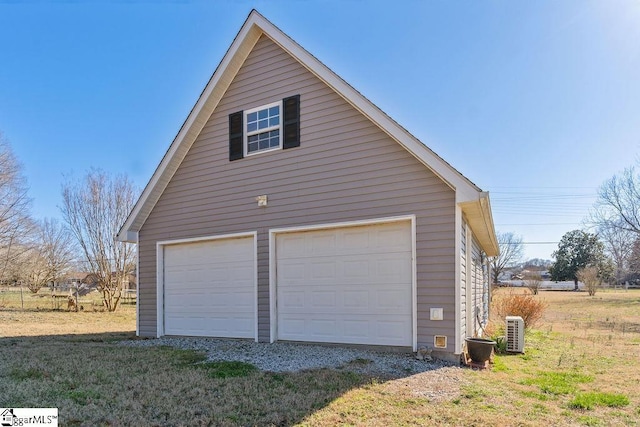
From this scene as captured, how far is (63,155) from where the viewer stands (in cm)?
2302

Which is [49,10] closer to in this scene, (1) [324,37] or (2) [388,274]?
(1) [324,37]

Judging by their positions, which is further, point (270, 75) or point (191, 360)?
point (270, 75)

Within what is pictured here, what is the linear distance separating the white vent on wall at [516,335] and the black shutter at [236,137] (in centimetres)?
666

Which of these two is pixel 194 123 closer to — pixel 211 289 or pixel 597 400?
pixel 211 289

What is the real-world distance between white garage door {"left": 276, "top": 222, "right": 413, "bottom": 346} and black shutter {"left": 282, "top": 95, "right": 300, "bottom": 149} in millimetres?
1885

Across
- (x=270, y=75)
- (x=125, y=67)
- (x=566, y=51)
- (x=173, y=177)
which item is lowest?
(x=173, y=177)

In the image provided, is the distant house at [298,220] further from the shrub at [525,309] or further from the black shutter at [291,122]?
the shrub at [525,309]

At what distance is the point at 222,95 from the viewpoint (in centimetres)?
961

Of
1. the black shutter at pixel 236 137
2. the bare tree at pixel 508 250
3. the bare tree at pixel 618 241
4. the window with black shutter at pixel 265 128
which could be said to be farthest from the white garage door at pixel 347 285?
the bare tree at pixel 508 250

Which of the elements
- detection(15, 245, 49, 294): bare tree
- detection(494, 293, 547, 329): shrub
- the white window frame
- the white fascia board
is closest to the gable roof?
the white fascia board

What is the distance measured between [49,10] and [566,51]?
1291cm

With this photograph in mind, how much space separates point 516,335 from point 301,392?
17.9ft

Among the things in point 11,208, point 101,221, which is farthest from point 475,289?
point 11,208

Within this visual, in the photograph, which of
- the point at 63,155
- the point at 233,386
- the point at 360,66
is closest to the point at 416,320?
the point at 233,386
